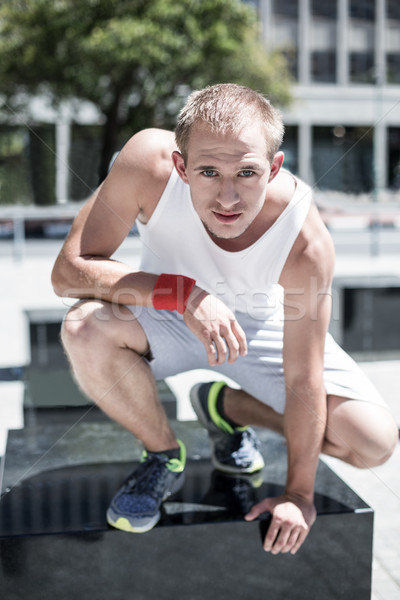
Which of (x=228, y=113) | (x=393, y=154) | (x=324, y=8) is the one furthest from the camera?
(x=393, y=154)

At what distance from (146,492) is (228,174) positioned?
1072 millimetres

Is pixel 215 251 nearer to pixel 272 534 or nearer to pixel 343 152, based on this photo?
pixel 272 534

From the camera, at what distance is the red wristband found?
2.22 m

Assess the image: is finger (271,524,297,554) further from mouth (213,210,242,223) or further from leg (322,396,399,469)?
mouth (213,210,242,223)

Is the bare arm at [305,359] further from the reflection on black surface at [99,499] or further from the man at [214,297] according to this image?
the reflection on black surface at [99,499]

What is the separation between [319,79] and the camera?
33.3 m

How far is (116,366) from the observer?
7.86 feet

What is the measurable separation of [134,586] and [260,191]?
1.29 m

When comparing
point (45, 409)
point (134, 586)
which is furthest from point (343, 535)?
point (45, 409)

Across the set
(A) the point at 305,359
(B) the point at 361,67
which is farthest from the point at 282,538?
(B) the point at 361,67

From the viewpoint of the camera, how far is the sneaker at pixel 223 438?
2643 millimetres

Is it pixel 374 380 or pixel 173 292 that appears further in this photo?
pixel 374 380

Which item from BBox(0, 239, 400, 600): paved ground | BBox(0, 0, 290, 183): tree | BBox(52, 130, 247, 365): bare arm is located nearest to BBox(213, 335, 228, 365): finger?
BBox(52, 130, 247, 365): bare arm

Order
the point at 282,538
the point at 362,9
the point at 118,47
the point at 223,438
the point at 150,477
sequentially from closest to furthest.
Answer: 1. the point at 282,538
2. the point at 150,477
3. the point at 223,438
4. the point at 118,47
5. the point at 362,9
